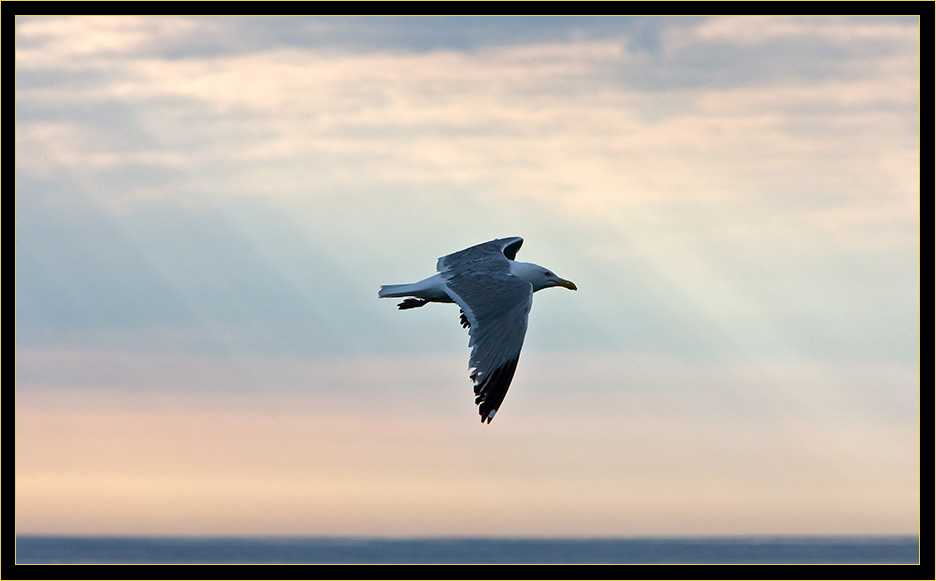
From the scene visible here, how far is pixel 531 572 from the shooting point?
596 inches

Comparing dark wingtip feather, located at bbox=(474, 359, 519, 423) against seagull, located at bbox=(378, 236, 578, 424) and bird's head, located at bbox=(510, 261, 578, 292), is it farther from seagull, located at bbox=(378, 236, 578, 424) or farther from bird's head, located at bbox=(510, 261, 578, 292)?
bird's head, located at bbox=(510, 261, 578, 292)

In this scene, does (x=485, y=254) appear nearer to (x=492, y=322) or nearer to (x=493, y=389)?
(x=492, y=322)

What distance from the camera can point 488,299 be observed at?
54.3 feet

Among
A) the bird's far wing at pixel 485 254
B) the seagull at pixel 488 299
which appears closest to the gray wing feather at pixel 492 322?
the seagull at pixel 488 299

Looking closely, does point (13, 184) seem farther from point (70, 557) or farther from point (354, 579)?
point (70, 557)

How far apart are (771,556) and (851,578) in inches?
4994

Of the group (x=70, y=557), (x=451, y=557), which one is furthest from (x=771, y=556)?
(x=70, y=557)

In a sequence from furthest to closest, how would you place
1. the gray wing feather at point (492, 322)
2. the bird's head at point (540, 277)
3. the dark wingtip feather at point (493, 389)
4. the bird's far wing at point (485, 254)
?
the bird's head at point (540, 277) → the bird's far wing at point (485, 254) → the gray wing feather at point (492, 322) → the dark wingtip feather at point (493, 389)

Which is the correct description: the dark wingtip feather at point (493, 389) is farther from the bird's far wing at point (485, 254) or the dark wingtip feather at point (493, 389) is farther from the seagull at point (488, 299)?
the bird's far wing at point (485, 254)

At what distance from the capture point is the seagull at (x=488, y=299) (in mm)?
15334

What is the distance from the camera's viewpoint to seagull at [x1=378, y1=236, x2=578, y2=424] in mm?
15334

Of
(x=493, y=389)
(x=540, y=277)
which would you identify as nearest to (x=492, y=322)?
(x=493, y=389)

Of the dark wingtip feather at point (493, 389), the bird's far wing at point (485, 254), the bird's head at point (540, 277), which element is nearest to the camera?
the dark wingtip feather at point (493, 389)

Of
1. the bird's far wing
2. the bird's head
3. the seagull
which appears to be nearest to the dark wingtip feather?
the seagull
